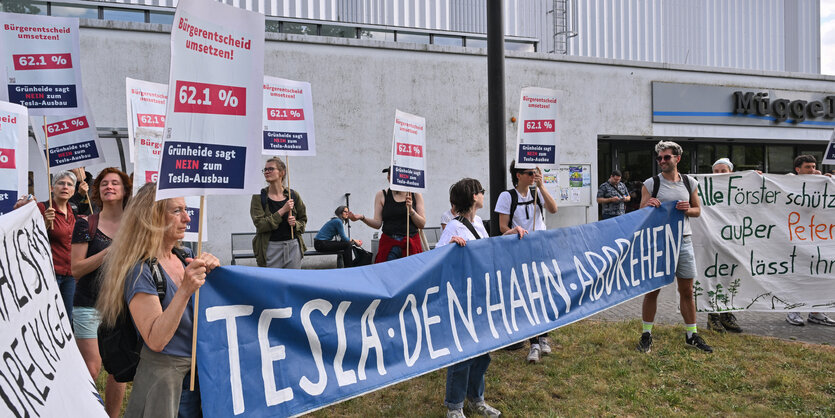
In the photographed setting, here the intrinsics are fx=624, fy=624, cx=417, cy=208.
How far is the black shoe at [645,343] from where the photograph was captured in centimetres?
598

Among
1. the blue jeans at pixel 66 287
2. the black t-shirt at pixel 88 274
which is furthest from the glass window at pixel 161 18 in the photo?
the black t-shirt at pixel 88 274

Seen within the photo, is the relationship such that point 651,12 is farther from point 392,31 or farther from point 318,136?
point 318,136

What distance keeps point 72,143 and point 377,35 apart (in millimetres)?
9597

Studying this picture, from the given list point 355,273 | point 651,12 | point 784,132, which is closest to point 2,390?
point 355,273

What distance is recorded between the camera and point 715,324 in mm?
6809

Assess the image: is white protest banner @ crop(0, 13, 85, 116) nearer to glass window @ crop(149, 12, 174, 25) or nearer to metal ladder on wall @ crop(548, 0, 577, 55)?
glass window @ crop(149, 12, 174, 25)

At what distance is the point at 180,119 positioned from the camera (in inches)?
106

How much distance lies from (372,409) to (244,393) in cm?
188

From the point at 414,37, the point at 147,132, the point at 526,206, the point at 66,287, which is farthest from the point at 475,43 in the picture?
the point at 66,287

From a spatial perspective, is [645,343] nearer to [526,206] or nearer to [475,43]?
[526,206]

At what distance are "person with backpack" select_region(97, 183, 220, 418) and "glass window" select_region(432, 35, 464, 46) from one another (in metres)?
12.8

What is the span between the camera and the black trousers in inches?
371

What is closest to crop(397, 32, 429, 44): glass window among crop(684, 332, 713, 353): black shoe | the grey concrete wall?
the grey concrete wall

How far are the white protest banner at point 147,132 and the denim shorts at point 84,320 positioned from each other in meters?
1.08
